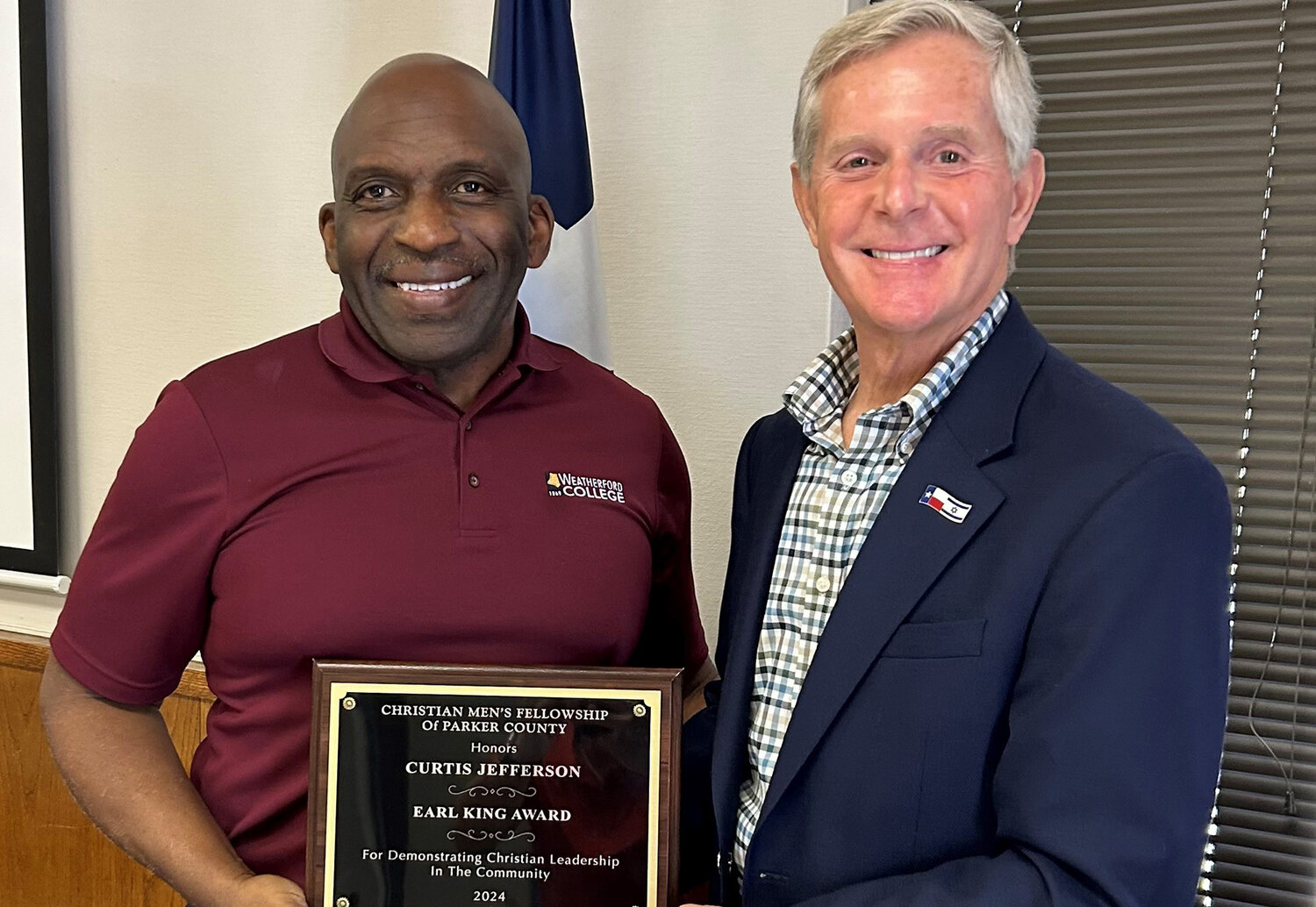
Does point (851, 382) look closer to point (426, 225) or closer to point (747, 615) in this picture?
point (747, 615)

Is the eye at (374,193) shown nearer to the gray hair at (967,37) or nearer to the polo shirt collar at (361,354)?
the polo shirt collar at (361,354)

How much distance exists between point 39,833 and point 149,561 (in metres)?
1.71

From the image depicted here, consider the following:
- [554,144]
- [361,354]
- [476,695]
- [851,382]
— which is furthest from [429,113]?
[476,695]

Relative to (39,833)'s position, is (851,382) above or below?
above

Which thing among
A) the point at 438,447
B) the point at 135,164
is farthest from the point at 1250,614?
the point at 135,164

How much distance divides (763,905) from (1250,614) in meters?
1.26

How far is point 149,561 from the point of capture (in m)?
1.54

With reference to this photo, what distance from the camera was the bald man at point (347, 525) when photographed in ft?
5.00

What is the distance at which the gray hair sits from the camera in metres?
1.25

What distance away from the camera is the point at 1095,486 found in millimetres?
1096

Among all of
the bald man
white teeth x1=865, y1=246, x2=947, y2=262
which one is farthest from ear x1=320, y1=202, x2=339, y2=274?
white teeth x1=865, y1=246, x2=947, y2=262

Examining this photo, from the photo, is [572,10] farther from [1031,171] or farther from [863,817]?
[863,817]

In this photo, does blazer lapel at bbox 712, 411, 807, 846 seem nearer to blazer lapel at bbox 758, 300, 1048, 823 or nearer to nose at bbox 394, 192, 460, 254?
blazer lapel at bbox 758, 300, 1048, 823

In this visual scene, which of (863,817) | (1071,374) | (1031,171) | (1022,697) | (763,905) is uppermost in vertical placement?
(1031,171)
